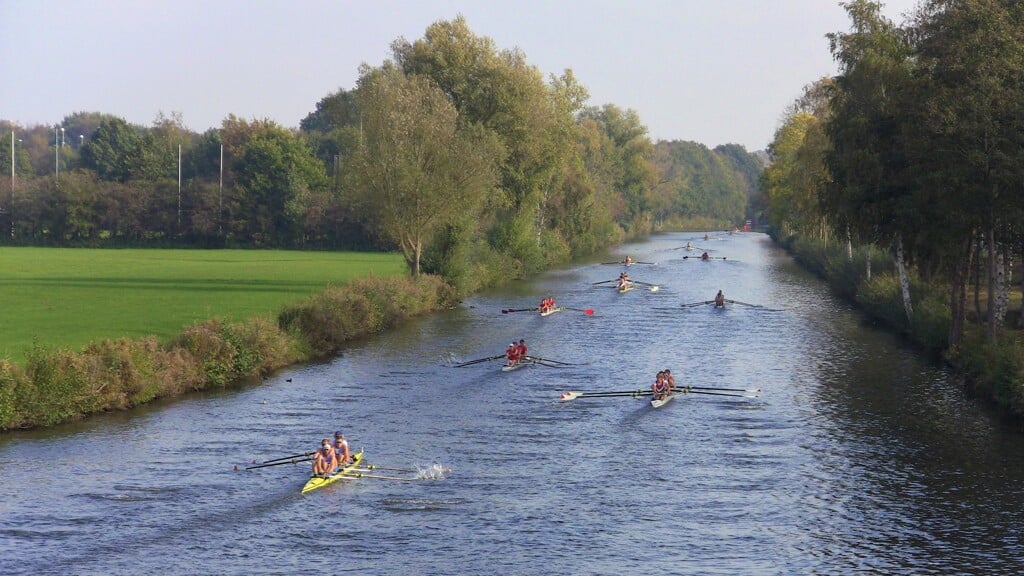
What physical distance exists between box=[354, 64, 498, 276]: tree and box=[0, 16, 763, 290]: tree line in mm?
104

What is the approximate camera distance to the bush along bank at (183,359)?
36781 mm

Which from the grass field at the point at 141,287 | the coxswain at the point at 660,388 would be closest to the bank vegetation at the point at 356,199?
the grass field at the point at 141,287

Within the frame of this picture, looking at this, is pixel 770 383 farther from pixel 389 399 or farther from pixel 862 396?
pixel 389 399

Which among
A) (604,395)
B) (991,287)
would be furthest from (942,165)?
(604,395)

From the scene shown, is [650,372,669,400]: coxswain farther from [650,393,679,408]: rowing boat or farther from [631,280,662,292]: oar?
[631,280,662,292]: oar

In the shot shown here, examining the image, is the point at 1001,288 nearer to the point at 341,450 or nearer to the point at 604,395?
the point at 604,395

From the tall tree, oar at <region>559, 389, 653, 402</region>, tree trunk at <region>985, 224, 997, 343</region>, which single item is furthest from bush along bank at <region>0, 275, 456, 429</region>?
tree trunk at <region>985, 224, 997, 343</region>

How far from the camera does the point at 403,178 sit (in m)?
73.2

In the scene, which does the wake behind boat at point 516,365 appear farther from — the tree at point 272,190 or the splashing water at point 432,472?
the tree at point 272,190

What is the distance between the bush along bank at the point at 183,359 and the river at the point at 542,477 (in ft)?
3.41

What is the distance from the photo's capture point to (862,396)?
1743 inches

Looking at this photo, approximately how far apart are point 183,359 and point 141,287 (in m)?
35.5

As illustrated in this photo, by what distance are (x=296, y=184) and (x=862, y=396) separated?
4325 inches

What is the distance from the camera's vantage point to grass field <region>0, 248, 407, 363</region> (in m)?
52.8
